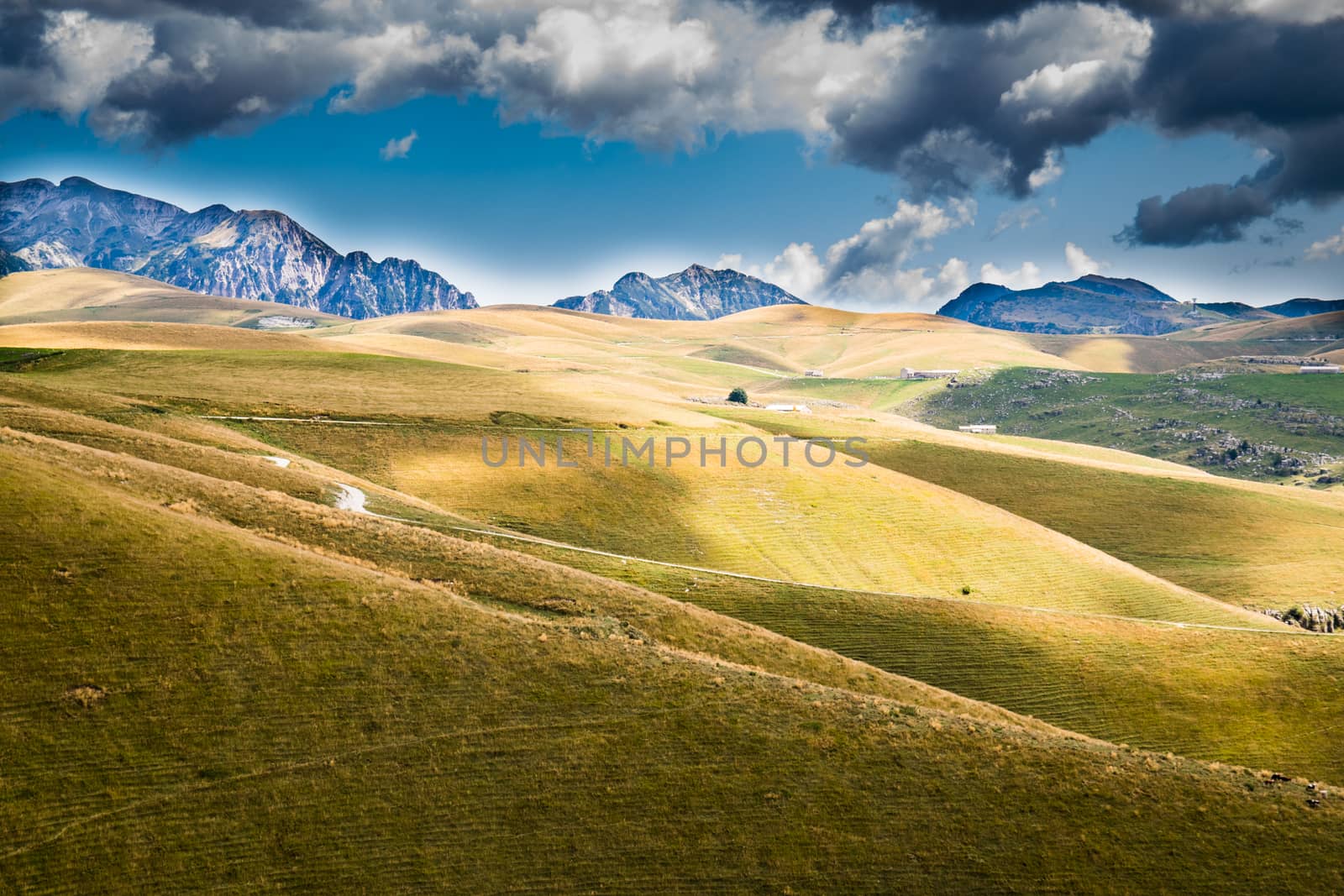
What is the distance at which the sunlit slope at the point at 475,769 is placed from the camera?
28766 millimetres

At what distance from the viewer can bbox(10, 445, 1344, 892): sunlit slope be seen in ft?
94.4

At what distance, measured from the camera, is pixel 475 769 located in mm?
31891

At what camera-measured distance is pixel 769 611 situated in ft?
183

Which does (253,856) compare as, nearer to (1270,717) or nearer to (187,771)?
(187,771)

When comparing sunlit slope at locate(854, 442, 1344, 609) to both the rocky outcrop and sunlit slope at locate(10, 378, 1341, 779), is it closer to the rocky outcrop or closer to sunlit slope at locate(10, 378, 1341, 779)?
the rocky outcrop

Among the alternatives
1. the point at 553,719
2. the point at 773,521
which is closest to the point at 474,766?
the point at 553,719

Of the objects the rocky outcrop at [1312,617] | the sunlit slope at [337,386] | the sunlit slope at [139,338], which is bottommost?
the rocky outcrop at [1312,617]

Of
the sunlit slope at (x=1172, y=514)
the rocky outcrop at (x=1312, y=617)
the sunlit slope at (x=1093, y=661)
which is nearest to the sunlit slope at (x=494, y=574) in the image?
the sunlit slope at (x=1093, y=661)

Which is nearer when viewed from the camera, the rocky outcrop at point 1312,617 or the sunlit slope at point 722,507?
the sunlit slope at point 722,507

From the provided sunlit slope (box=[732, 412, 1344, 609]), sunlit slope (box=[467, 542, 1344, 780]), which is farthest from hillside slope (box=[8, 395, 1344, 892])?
sunlit slope (box=[732, 412, 1344, 609])

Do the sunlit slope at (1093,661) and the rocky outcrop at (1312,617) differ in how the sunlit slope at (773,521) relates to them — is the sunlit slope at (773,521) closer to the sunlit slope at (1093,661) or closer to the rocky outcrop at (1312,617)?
the rocky outcrop at (1312,617)

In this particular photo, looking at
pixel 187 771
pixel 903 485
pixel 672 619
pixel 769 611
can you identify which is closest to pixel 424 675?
pixel 187 771

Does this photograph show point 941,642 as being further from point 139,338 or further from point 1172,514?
point 139,338

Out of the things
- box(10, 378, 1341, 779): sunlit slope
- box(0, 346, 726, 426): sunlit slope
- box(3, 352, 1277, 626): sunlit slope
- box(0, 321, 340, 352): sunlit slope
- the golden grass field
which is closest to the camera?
the golden grass field
